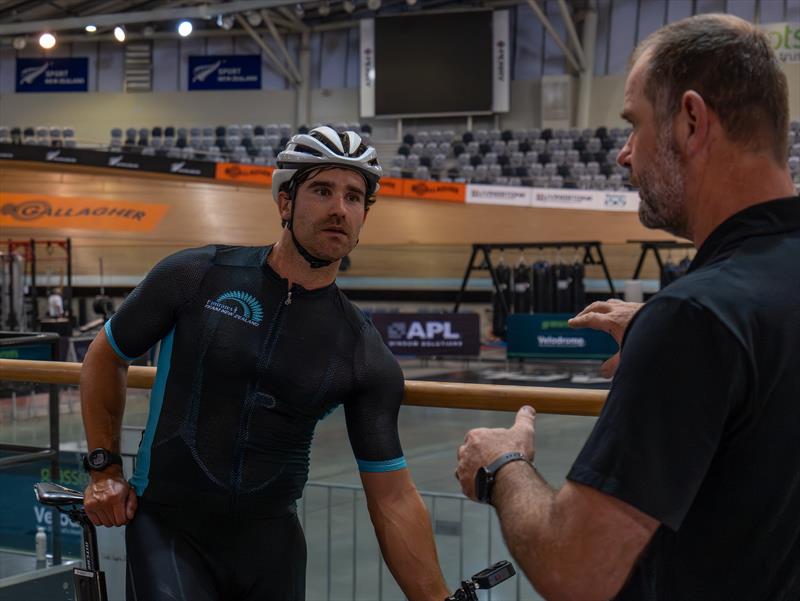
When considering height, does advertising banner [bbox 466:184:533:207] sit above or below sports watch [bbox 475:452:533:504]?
above

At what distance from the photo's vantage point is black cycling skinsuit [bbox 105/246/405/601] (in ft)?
7.19

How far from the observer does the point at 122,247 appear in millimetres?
23438

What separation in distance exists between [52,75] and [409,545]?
3263cm

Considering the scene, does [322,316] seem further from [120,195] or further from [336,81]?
[336,81]

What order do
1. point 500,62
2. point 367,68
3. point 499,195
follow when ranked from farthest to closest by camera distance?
point 367,68 < point 500,62 < point 499,195

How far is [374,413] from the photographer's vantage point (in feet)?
7.53

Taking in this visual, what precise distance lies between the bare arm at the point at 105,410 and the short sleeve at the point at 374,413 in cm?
55

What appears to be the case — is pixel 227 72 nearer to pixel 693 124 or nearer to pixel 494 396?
pixel 494 396

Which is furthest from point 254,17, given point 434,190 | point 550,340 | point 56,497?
point 56,497

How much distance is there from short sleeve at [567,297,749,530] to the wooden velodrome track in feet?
58.4

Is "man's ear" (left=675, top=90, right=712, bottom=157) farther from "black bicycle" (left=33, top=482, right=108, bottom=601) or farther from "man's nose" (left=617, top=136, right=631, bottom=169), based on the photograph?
"black bicycle" (left=33, top=482, right=108, bottom=601)

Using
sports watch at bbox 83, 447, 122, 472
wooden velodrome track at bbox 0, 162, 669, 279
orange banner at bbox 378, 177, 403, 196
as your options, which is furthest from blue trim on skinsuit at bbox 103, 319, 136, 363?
orange banner at bbox 378, 177, 403, 196

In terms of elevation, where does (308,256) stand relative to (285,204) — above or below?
below

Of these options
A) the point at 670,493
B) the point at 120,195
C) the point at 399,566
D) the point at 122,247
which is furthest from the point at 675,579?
the point at 122,247
